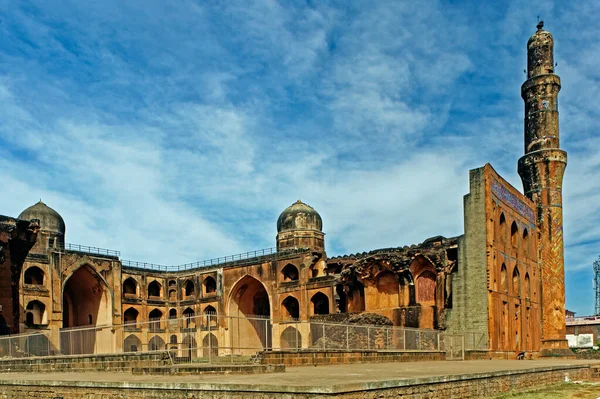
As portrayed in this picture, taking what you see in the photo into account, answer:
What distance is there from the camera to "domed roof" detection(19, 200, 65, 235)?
1673 inches

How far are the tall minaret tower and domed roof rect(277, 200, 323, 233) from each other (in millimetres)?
16575

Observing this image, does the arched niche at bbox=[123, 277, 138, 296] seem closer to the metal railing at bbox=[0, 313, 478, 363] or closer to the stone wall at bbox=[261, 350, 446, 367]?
the metal railing at bbox=[0, 313, 478, 363]

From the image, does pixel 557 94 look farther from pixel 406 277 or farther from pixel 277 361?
pixel 277 361

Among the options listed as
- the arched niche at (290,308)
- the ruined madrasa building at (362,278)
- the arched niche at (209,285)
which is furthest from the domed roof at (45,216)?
the arched niche at (290,308)

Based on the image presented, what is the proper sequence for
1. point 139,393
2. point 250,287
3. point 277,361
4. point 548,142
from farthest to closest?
1. point 250,287
2. point 548,142
3. point 277,361
4. point 139,393

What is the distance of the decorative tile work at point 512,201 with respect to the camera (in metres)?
28.4

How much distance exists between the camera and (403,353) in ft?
66.2

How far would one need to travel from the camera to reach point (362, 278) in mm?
33406

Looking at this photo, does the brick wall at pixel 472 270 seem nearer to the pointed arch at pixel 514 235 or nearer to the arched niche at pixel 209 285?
the pointed arch at pixel 514 235

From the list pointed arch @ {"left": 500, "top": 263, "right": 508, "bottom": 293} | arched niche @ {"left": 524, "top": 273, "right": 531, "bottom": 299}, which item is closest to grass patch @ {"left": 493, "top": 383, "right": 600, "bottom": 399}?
pointed arch @ {"left": 500, "top": 263, "right": 508, "bottom": 293}

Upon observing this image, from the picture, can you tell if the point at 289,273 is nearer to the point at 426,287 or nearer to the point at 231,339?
the point at 426,287

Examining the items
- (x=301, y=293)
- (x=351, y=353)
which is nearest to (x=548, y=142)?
(x=301, y=293)

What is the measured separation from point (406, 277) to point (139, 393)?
2350 cm

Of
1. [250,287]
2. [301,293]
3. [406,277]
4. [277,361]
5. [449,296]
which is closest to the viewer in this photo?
[277,361]
